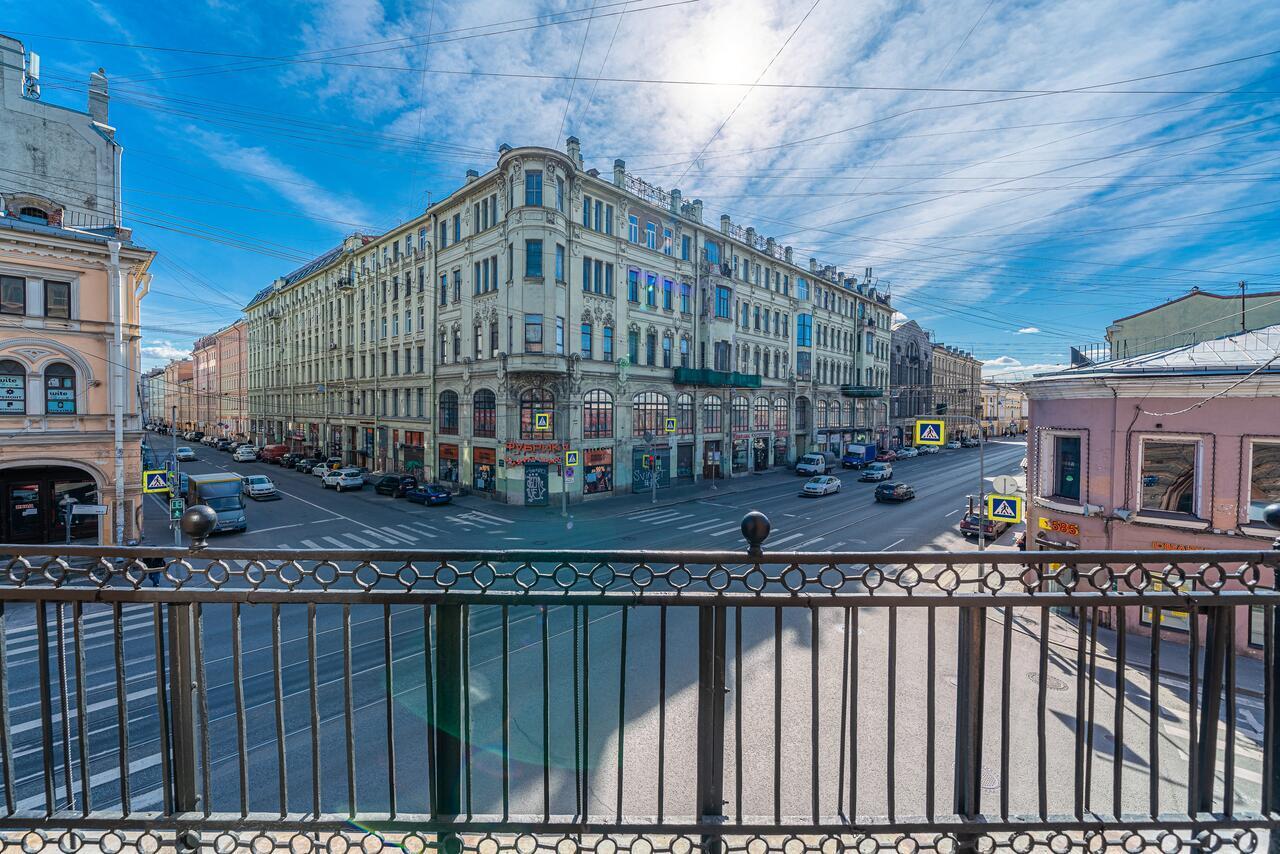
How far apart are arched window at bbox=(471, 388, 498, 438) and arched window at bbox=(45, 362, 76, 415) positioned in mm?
15388

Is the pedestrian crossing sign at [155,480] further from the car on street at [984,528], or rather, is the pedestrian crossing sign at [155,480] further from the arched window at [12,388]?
the car on street at [984,528]

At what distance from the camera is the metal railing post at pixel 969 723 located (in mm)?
2703

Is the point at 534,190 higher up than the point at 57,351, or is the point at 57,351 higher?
the point at 534,190

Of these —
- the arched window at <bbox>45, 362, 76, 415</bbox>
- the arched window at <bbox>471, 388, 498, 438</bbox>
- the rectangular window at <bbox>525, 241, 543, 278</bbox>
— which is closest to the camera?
the arched window at <bbox>45, 362, 76, 415</bbox>

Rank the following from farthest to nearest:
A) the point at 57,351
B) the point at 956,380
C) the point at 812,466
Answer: the point at 956,380, the point at 812,466, the point at 57,351

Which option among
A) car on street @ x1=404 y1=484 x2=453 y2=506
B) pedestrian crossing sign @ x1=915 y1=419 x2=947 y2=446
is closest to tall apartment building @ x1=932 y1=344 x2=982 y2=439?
pedestrian crossing sign @ x1=915 y1=419 x2=947 y2=446

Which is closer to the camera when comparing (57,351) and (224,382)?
(57,351)

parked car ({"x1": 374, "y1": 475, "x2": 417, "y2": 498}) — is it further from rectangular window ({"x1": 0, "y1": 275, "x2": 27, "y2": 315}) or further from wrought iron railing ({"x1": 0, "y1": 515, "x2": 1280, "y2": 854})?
rectangular window ({"x1": 0, "y1": 275, "x2": 27, "y2": 315})

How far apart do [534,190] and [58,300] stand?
714 inches

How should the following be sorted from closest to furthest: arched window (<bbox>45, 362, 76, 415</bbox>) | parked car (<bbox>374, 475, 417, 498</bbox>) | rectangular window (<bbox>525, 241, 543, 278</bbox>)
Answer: arched window (<bbox>45, 362, 76, 415</bbox>)
rectangular window (<bbox>525, 241, 543, 278</bbox>)
parked car (<bbox>374, 475, 417, 498</bbox>)

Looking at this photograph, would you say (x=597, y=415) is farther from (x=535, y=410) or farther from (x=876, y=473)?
(x=876, y=473)

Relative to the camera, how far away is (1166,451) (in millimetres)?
11695

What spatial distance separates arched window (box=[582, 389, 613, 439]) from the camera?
2827cm

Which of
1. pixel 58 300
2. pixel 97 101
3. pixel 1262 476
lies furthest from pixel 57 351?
pixel 1262 476
